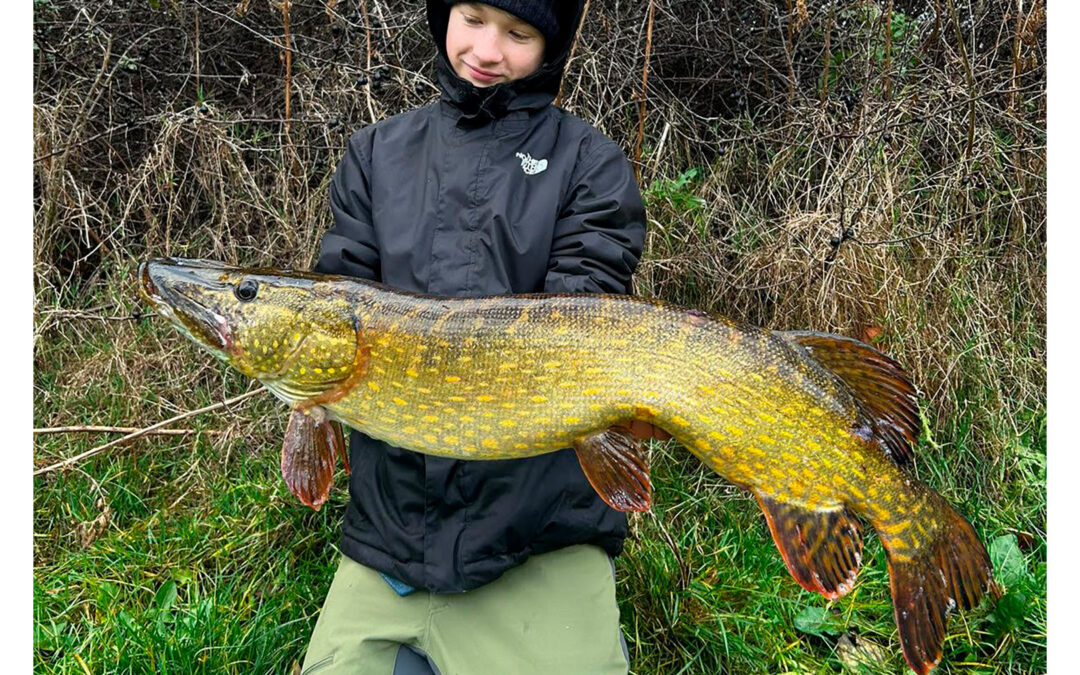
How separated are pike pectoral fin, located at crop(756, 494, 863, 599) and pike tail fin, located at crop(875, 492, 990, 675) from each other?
0.29 feet

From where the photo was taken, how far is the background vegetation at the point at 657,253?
230 cm

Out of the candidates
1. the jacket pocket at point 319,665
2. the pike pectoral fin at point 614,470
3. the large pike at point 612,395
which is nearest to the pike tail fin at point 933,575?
the large pike at point 612,395

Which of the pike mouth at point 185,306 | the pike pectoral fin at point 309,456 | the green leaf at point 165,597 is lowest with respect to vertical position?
the green leaf at point 165,597

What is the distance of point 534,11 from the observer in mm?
1828

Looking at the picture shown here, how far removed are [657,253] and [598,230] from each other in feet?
4.16

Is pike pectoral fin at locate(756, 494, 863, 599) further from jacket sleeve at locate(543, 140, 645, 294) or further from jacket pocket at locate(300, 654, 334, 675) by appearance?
jacket pocket at locate(300, 654, 334, 675)

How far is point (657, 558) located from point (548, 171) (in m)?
1.24

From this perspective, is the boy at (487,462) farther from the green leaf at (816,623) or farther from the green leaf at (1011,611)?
the green leaf at (1011,611)

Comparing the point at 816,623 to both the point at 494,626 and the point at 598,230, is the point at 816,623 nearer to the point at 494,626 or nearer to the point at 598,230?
the point at 494,626

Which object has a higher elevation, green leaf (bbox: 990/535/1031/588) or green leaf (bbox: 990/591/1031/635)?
green leaf (bbox: 990/535/1031/588)

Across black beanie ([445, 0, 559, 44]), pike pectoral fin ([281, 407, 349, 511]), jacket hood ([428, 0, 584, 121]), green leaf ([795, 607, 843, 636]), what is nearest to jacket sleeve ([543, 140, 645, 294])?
jacket hood ([428, 0, 584, 121])

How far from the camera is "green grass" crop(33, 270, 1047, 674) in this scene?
219 centimetres

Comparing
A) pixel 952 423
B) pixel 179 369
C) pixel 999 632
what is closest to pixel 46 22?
pixel 179 369

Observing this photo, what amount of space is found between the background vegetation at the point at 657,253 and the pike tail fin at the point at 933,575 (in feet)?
2.26
